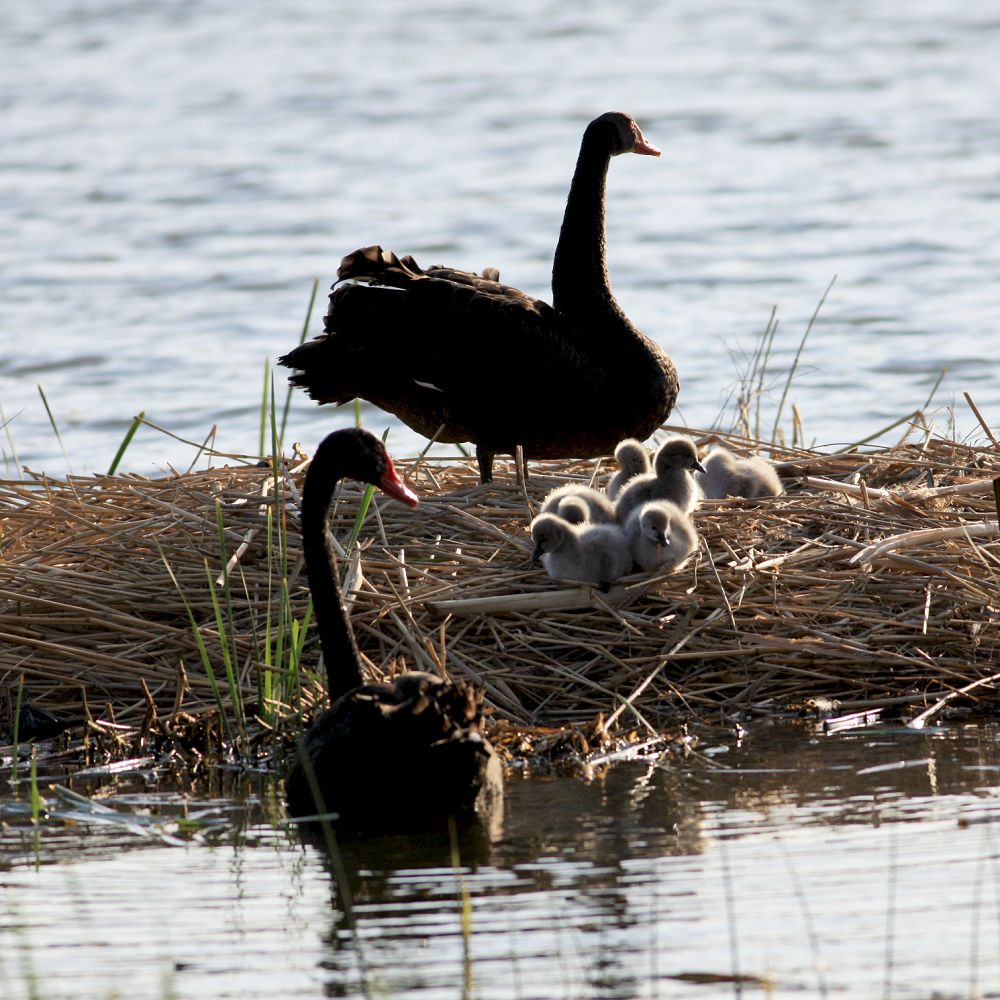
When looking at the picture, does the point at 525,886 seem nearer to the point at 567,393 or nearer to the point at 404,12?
the point at 567,393

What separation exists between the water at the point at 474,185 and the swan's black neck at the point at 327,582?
4.09 metres

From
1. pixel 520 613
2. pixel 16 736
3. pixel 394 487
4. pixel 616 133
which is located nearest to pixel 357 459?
pixel 394 487

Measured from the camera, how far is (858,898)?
398 centimetres

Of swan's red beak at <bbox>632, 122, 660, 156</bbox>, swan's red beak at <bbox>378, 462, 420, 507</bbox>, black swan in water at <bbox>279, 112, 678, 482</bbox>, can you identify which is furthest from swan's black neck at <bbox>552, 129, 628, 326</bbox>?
swan's red beak at <bbox>378, 462, 420, 507</bbox>

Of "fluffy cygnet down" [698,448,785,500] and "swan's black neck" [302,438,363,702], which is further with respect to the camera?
"fluffy cygnet down" [698,448,785,500]

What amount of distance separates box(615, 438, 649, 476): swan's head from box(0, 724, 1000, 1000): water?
6.08 ft

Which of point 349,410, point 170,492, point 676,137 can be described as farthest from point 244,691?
point 676,137

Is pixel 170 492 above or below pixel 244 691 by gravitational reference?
above

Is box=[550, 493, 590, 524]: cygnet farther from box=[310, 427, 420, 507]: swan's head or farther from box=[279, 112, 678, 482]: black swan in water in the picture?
box=[310, 427, 420, 507]: swan's head

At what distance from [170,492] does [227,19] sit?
2349 centimetres

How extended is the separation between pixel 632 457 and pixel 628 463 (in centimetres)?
3

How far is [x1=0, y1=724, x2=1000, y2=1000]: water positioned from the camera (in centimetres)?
370

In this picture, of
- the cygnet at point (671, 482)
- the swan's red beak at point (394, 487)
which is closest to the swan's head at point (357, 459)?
the swan's red beak at point (394, 487)

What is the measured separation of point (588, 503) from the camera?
6.28 m
